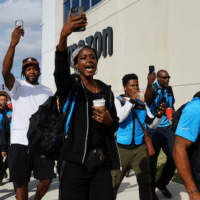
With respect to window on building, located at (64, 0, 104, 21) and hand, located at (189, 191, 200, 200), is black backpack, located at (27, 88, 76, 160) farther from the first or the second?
window on building, located at (64, 0, 104, 21)

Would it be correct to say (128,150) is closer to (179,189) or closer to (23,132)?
(23,132)

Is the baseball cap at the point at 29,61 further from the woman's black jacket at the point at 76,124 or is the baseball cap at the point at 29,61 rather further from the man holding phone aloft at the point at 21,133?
the woman's black jacket at the point at 76,124

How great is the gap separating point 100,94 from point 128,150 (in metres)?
1.66

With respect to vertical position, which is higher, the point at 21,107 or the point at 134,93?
the point at 134,93

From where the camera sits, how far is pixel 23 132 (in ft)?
13.6

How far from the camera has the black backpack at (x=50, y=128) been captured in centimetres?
275

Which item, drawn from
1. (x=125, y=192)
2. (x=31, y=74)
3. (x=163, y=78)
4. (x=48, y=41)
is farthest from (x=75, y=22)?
(x=48, y=41)

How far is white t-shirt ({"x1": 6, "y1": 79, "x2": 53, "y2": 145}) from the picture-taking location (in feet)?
13.6

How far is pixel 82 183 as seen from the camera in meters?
2.82

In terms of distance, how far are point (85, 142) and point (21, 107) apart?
177 centimetres

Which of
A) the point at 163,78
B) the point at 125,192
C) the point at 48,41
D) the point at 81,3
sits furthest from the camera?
the point at 48,41

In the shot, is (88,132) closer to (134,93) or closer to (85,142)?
(85,142)

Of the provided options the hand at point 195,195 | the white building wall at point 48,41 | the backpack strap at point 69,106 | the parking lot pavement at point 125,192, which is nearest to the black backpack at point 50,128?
the backpack strap at point 69,106

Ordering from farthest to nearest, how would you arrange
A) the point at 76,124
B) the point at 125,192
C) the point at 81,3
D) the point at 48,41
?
the point at 48,41
the point at 81,3
the point at 125,192
the point at 76,124
